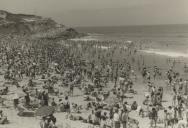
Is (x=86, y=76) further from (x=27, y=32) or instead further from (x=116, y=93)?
(x=27, y=32)

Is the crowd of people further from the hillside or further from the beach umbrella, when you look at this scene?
the hillside

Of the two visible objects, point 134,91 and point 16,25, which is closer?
point 134,91

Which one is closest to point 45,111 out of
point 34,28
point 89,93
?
point 89,93

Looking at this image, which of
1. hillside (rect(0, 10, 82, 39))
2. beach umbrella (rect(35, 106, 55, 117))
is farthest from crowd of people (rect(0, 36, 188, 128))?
hillside (rect(0, 10, 82, 39))

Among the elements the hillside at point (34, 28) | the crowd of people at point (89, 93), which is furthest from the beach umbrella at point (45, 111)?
the hillside at point (34, 28)

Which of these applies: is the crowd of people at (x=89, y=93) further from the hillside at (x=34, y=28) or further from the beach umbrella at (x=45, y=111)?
the hillside at (x=34, y=28)

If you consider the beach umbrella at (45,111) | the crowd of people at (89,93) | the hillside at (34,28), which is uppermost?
the hillside at (34,28)

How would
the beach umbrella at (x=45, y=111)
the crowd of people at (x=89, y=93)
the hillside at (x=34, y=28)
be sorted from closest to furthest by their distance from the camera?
the beach umbrella at (x=45, y=111) < the crowd of people at (x=89, y=93) < the hillside at (x=34, y=28)

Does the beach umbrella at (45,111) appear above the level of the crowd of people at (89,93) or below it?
above

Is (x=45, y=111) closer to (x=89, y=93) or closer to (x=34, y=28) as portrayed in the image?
(x=89, y=93)

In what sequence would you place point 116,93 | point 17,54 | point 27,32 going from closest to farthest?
point 116,93 < point 17,54 < point 27,32

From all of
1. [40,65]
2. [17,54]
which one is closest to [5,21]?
[17,54]
